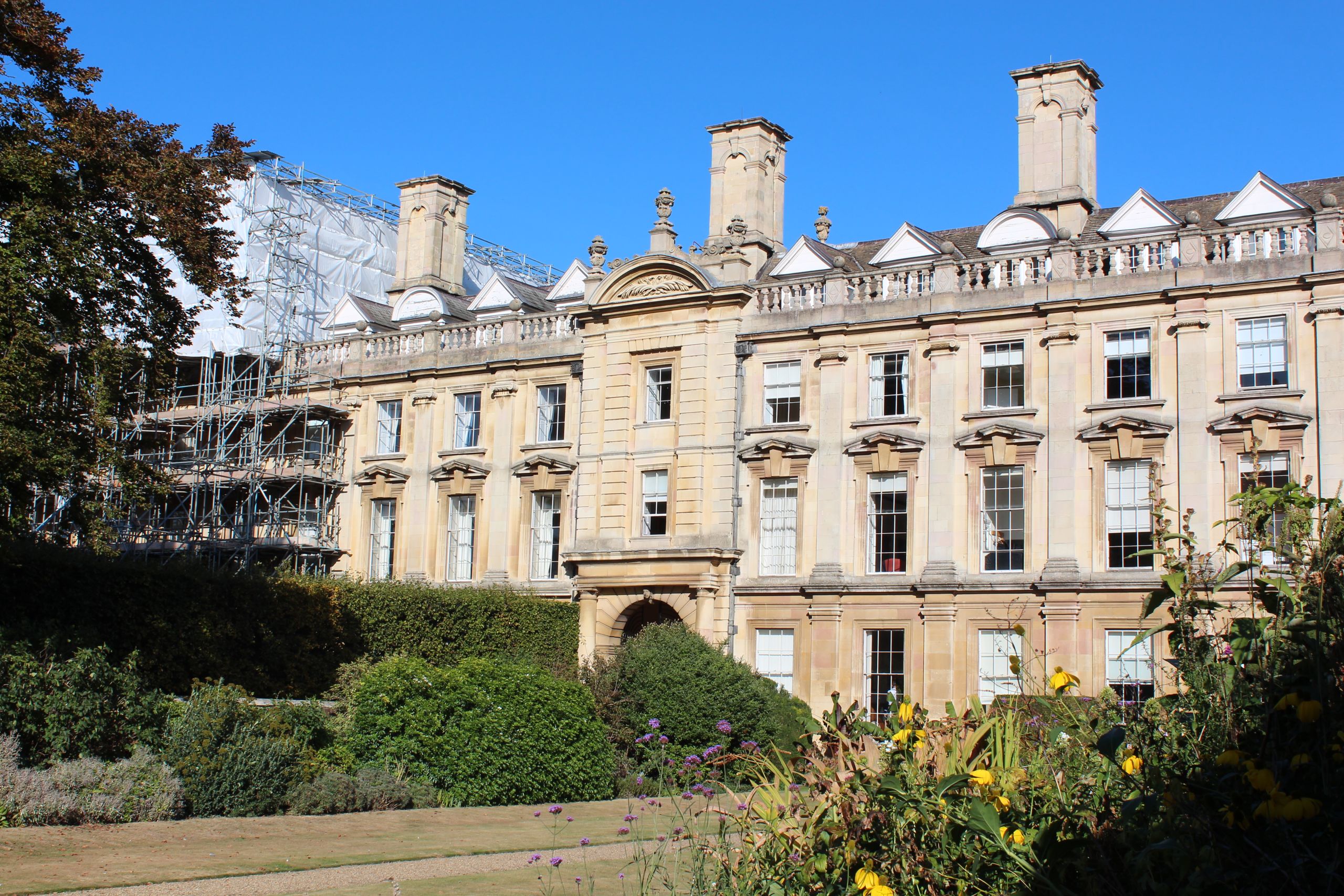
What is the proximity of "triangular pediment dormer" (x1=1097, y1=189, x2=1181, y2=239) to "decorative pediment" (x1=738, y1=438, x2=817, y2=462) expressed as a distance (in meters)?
7.88

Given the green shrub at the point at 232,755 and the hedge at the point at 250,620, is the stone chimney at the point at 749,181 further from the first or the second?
the green shrub at the point at 232,755

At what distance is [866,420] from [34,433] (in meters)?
17.8

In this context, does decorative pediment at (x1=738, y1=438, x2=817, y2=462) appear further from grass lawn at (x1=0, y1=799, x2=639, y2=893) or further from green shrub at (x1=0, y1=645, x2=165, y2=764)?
green shrub at (x1=0, y1=645, x2=165, y2=764)

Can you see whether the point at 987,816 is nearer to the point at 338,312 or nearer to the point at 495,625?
the point at 495,625

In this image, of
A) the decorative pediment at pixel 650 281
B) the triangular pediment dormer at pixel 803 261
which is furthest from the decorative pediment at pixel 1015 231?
the decorative pediment at pixel 650 281

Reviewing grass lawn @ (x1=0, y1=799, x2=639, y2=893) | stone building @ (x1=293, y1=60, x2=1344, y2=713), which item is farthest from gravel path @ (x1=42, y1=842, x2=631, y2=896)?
stone building @ (x1=293, y1=60, x2=1344, y2=713)

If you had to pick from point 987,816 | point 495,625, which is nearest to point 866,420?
point 495,625

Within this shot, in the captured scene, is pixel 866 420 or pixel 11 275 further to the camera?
pixel 866 420

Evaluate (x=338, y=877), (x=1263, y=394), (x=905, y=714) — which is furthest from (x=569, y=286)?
(x=905, y=714)

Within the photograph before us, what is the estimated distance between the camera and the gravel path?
1219 centimetres

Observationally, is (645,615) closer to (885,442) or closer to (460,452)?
(460,452)

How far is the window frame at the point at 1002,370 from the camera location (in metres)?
29.4

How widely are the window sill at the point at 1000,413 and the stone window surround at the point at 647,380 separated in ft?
22.5

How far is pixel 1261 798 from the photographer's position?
540 cm
